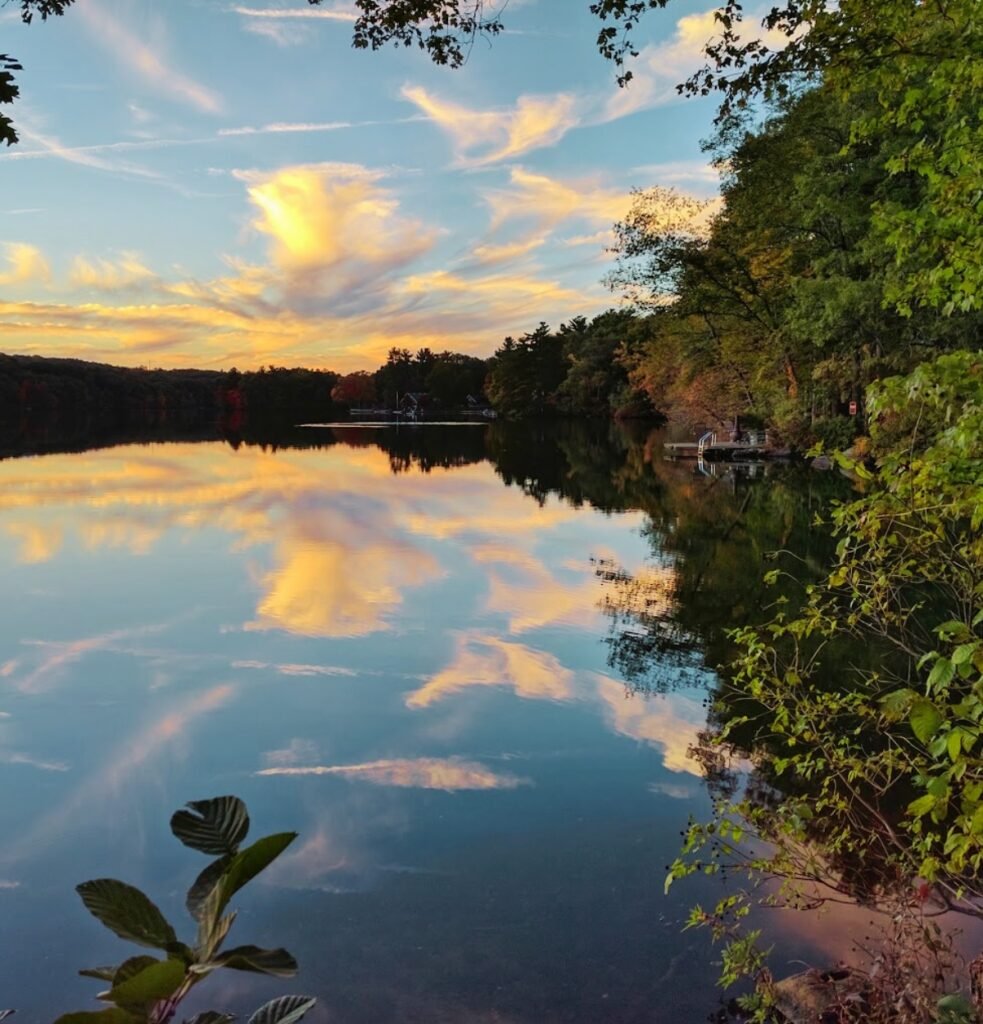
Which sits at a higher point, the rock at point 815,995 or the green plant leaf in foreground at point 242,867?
the green plant leaf in foreground at point 242,867

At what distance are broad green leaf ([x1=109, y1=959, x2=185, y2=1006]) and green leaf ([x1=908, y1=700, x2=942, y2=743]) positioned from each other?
2518mm

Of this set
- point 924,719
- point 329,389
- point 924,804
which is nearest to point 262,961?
point 924,719

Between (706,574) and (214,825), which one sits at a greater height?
(214,825)

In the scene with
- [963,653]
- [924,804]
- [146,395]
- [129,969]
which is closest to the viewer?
[129,969]

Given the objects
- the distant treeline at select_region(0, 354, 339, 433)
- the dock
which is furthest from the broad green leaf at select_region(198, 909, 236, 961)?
the distant treeline at select_region(0, 354, 339, 433)

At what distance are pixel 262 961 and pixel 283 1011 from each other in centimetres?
7

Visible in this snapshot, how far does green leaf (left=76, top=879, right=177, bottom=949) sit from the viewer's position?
3.18ft

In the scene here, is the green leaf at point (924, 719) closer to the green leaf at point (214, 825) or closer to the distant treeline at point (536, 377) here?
the green leaf at point (214, 825)

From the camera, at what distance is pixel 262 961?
1001 mm

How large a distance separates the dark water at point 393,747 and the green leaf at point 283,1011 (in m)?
4.16

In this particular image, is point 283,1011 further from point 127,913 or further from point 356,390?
point 356,390

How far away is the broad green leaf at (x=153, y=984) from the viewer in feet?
2.83

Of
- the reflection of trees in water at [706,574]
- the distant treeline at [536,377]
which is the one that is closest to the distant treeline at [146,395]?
the distant treeline at [536,377]

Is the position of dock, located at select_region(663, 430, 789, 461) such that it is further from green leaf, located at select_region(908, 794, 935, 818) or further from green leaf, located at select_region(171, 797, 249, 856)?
green leaf, located at select_region(171, 797, 249, 856)
